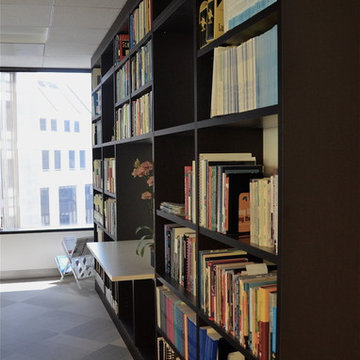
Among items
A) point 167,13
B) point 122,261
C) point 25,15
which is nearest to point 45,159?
point 25,15

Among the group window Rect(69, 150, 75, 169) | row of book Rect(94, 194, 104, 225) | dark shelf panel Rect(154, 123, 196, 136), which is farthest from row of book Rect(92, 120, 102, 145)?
dark shelf panel Rect(154, 123, 196, 136)

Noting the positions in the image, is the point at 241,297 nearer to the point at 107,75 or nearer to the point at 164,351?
the point at 164,351

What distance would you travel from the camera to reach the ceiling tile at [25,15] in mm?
4250

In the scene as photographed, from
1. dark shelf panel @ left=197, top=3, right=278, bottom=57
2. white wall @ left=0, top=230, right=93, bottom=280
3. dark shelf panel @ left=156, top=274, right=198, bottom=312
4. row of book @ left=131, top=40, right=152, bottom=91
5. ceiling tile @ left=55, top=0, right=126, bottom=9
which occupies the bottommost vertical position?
white wall @ left=0, top=230, right=93, bottom=280

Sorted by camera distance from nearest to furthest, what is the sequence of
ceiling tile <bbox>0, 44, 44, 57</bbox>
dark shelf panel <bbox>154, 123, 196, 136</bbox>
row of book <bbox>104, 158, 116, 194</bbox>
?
dark shelf panel <bbox>154, 123, 196, 136</bbox> < row of book <bbox>104, 158, 116, 194</bbox> < ceiling tile <bbox>0, 44, 44, 57</bbox>

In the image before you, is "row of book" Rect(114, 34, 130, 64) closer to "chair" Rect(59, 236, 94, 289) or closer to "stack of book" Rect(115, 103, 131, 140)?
"stack of book" Rect(115, 103, 131, 140)

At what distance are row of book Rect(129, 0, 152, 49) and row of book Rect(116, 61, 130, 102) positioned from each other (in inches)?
11.6

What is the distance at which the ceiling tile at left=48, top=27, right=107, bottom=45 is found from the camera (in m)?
4.99

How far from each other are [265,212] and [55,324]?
145 inches

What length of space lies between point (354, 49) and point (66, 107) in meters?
5.95

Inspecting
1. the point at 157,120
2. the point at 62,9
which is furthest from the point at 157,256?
the point at 62,9

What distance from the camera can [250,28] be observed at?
1853 millimetres

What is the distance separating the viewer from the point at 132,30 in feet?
12.9

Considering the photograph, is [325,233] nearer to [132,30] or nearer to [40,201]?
[132,30]
